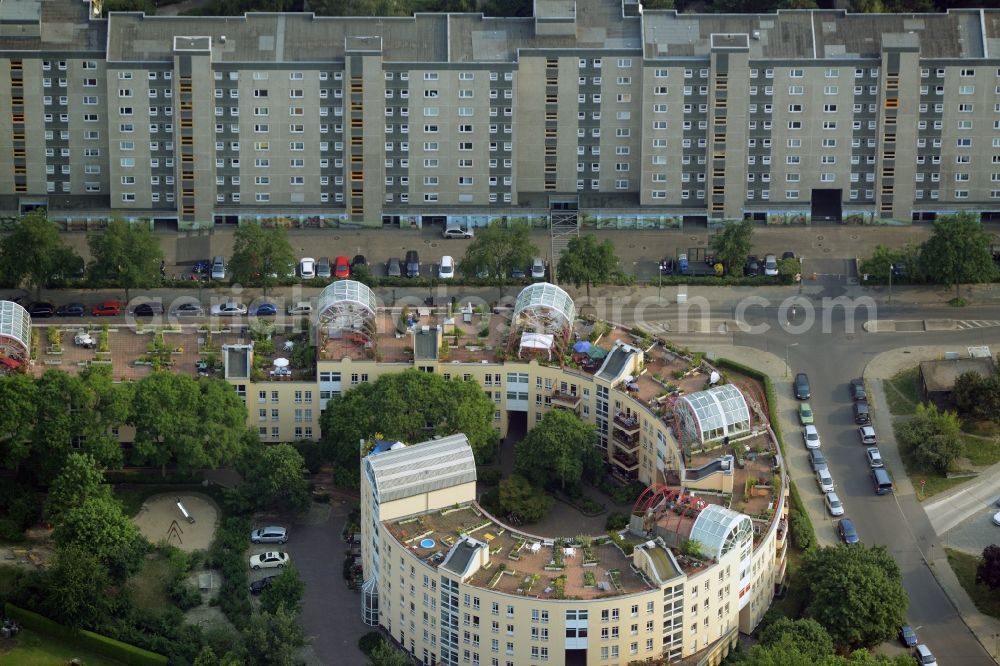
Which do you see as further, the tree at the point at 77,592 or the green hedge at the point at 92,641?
the tree at the point at 77,592

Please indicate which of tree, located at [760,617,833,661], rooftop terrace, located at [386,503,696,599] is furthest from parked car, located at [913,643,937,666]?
rooftop terrace, located at [386,503,696,599]

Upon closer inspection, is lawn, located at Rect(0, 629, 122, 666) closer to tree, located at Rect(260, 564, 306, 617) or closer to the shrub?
tree, located at Rect(260, 564, 306, 617)

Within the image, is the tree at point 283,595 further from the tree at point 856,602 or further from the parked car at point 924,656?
the parked car at point 924,656

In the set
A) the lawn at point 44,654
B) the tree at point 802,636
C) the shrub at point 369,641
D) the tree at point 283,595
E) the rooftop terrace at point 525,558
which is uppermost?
the rooftop terrace at point 525,558

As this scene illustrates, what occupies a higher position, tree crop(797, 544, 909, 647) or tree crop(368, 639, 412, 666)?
tree crop(797, 544, 909, 647)

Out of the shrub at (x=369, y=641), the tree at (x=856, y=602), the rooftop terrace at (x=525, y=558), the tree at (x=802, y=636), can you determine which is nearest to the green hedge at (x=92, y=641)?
the shrub at (x=369, y=641)
